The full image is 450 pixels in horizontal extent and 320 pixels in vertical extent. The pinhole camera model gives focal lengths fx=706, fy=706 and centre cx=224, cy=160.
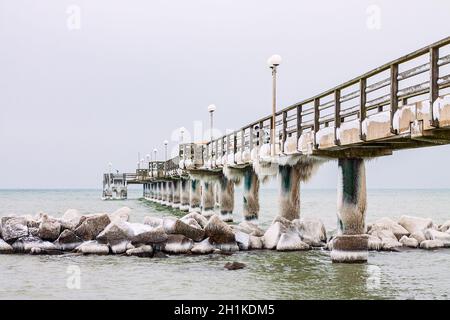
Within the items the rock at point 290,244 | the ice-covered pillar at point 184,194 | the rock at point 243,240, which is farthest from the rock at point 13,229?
the ice-covered pillar at point 184,194

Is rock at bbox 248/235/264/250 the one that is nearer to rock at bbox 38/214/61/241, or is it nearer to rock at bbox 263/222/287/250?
rock at bbox 263/222/287/250

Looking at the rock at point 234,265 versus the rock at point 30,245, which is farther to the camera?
the rock at point 30,245

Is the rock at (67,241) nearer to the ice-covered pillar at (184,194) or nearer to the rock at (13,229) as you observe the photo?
the rock at (13,229)

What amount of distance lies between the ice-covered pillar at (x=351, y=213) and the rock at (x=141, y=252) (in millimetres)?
5323

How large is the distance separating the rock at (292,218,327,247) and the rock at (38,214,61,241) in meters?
7.51

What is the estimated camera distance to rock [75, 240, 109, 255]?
812 inches

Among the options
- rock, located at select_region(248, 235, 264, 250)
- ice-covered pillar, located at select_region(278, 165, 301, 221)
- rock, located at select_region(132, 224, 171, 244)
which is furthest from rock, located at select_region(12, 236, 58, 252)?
ice-covered pillar, located at select_region(278, 165, 301, 221)

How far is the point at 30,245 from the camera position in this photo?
21.5m

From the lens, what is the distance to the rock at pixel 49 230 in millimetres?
21750

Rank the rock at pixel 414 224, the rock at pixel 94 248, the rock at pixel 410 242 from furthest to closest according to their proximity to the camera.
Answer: the rock at pixel 414 224
the rock at pixel 410 242
the rock at pixel 94 248

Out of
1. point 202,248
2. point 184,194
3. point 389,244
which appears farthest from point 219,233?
point 184,194

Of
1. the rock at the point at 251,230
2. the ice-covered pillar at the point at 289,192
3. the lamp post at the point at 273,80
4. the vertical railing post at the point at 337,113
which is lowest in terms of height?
the rock at the point at 251,230

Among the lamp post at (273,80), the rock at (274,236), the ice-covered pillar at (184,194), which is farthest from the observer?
the ice-covered pillar at (184,194)
